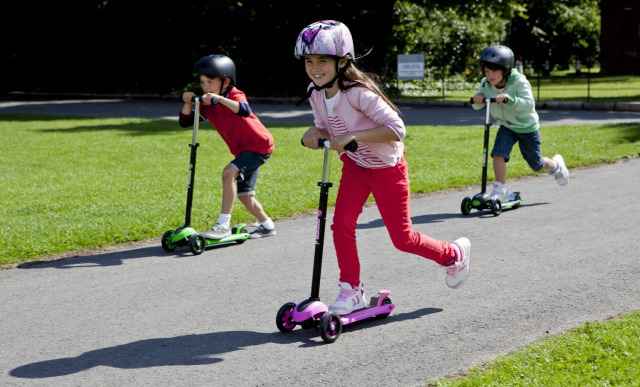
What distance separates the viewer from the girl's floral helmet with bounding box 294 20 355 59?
5.05 metres

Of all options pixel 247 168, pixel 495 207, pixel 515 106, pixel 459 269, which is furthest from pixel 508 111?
pixel 459 269

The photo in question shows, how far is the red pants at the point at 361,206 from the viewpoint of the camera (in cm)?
547

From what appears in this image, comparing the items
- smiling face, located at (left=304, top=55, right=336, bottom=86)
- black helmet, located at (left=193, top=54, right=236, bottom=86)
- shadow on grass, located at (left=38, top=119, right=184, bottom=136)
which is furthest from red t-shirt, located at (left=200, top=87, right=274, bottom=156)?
shadow on grass, located at (left=38, top=119, right=184, bottom=136)

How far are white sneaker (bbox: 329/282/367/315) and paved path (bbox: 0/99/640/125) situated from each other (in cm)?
1510

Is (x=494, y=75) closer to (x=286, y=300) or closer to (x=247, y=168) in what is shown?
(x=247, y=168)

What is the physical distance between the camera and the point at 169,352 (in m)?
5.07

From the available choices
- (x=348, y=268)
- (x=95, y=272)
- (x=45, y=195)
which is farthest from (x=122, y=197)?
(x=348, y=268)

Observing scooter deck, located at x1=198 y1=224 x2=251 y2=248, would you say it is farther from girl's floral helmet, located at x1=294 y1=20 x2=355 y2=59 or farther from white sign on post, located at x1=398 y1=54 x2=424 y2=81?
white sign on post, located at x1=398 y1=54 x2=424 y2=81

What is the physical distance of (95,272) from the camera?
7109 millimetres

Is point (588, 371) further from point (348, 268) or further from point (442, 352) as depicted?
point (348, 268)

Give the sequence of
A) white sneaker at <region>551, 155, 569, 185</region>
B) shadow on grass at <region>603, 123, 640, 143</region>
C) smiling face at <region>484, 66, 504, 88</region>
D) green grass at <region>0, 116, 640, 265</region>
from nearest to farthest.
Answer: green grass at <region>0, 116, 640, 265</region>, smiling face at <region>484, 66, 504, 88</region>, white sneaker at <region>551, 155, 569, 185</region>, shadow on grass at <region>603, 123, 640, 143</region>

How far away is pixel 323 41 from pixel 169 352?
1825mm

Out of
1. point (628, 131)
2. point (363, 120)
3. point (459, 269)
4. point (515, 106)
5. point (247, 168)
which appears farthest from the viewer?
point (628, 131)

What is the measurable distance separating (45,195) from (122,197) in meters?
0.96
